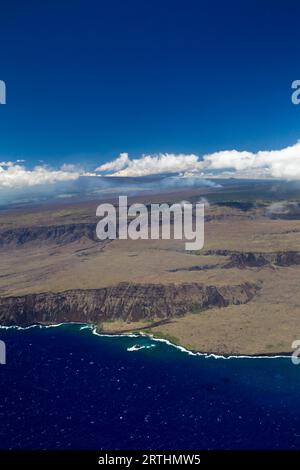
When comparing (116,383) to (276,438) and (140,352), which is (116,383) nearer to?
(140,352)

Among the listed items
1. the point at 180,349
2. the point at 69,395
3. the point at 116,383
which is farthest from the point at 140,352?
the point at 69,395

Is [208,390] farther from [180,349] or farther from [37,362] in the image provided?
[37,362]
